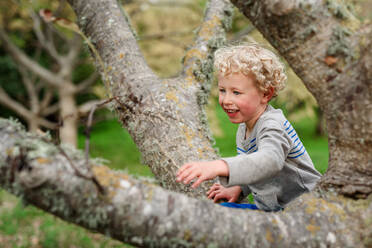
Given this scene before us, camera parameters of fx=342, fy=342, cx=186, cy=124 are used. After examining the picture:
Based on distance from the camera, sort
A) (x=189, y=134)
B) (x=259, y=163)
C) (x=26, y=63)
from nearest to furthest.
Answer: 1. (x=259, y=163)
2. (x=189, y=134)
3. (x=26, y=63)

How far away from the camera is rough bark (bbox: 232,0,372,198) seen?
1.20 m

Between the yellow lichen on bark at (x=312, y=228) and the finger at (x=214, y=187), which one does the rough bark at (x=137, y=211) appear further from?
the finger at (x=214, y=187)

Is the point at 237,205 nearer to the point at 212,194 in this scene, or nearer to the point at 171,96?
the point at 212,194

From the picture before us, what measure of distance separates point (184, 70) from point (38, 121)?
9.21m

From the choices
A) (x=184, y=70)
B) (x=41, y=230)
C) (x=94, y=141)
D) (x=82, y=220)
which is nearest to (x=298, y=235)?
(x=82, y=220)

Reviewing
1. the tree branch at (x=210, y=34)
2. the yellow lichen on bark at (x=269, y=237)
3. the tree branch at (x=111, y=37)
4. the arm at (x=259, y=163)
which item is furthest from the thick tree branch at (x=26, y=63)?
the yellow lichen on bark at (x=269, y=237)

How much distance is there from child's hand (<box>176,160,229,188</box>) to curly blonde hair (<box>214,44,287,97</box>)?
2.51ft

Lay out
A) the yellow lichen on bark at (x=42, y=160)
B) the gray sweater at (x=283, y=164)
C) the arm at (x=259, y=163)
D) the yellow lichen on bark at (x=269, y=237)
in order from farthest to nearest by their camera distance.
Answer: the gray sweater at (x=283, y=164), the arm at (x=259, y=163), the yellow lichen on bark at (x=269, y=237), the yellow lichen on bark at (x=42, y=160)

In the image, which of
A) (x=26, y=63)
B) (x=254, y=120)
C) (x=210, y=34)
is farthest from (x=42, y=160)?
(x=26, y=63)

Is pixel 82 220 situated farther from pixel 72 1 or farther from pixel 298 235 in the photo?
pixel 72 1

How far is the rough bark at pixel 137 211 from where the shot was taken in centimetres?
104

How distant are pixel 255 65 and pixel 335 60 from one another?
0.86m

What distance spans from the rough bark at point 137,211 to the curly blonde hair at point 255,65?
1004 mm

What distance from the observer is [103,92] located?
3771 millimetres
